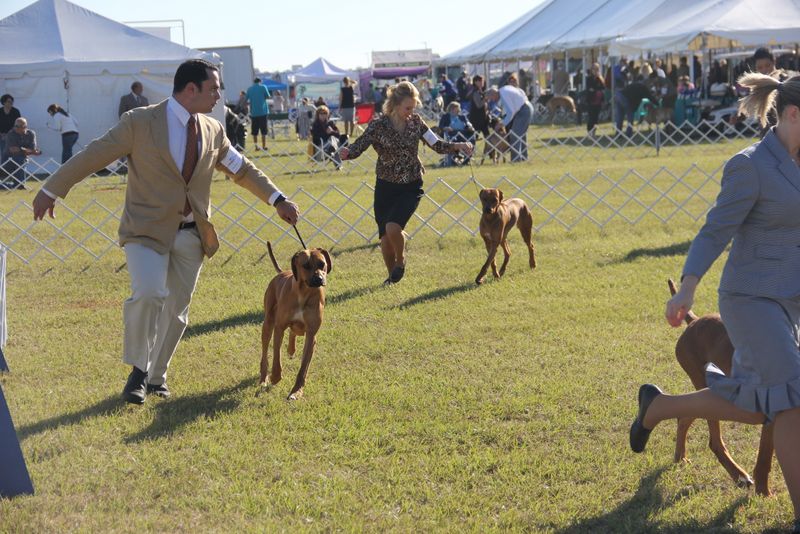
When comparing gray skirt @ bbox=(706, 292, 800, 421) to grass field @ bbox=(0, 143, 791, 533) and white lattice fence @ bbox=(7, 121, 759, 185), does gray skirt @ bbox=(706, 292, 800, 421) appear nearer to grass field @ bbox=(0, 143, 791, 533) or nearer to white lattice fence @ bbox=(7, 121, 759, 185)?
grass field @ bbox=(0, 143, 791, 533)

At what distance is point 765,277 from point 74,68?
18.0 metres

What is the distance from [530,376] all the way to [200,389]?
6.18 ft

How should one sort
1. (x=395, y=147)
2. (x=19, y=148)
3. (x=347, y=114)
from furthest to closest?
(x=347, y=114), (x=19, y=148), (x=395, y=147)

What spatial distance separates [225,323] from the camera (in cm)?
740

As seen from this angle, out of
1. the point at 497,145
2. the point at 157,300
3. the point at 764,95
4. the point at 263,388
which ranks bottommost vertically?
the point at 263,388

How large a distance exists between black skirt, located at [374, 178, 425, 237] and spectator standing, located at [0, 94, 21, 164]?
Result: 41.4 feet

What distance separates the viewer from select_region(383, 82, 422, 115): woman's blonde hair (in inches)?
313

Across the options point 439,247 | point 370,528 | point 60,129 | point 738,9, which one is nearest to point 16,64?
point 60,129

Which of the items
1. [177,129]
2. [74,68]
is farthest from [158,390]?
[74,68]

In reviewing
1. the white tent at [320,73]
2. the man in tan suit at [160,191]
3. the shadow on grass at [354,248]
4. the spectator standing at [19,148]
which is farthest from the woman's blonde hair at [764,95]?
the white tent at [320,73]

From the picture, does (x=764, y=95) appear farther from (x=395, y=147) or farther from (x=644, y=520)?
(x=395, y=147)

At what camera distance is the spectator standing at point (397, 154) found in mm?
8047

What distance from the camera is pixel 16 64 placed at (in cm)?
1909

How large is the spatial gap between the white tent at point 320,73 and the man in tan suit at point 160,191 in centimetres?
3972
